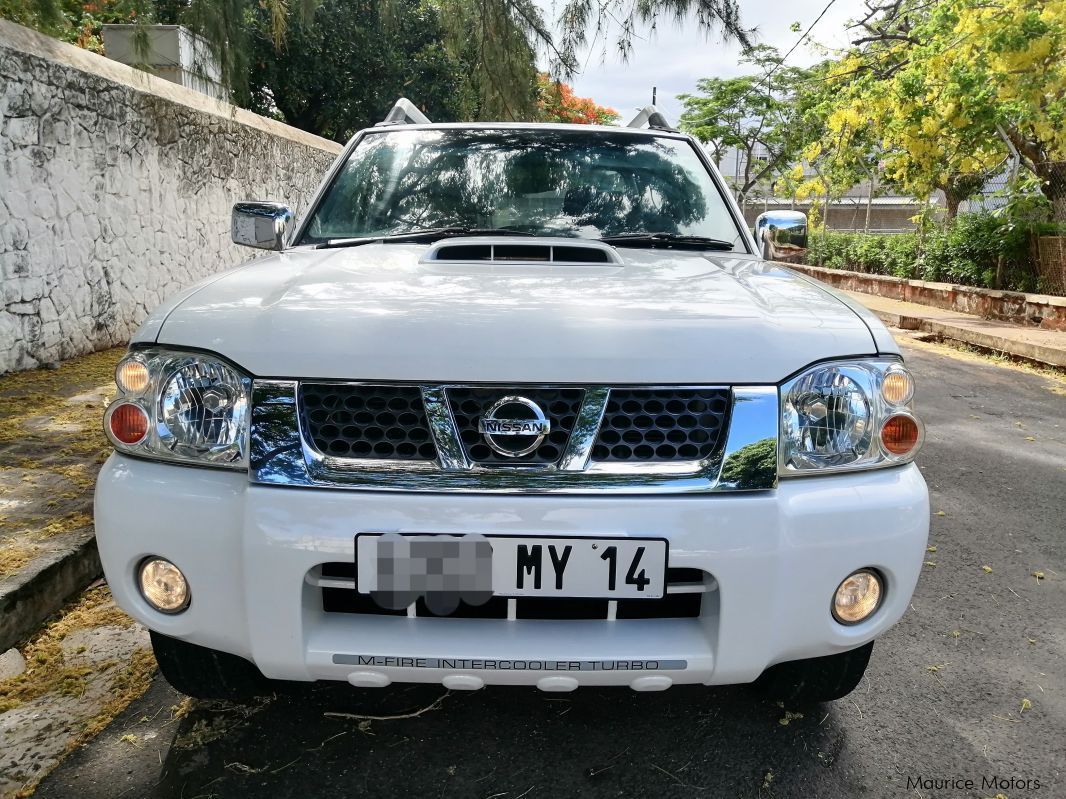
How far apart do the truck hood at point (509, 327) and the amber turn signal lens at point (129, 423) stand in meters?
0.17

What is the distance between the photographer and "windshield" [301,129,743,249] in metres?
2.93

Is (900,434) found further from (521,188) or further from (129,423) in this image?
(129,423)

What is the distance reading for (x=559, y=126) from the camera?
3354 mm

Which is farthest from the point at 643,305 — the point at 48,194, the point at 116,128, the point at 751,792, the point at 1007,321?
the point at 1007,321

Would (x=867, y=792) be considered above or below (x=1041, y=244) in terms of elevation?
below

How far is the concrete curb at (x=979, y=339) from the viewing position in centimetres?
884

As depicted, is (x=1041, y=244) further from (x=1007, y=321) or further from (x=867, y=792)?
(x=867, y=792)

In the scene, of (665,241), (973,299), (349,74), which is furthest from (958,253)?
(665,241)

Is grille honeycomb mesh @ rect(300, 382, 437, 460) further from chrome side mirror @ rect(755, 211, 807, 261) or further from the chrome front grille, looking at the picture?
chrome side mirror @ rect(755, 211, 807, 261)

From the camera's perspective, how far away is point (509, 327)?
182cm

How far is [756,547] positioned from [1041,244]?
12.3 meters

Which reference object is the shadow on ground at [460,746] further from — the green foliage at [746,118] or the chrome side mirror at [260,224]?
the green foliage at [746,118]

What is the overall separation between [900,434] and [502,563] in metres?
0.97

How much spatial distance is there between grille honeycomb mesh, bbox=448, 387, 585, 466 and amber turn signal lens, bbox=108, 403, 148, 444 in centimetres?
72
